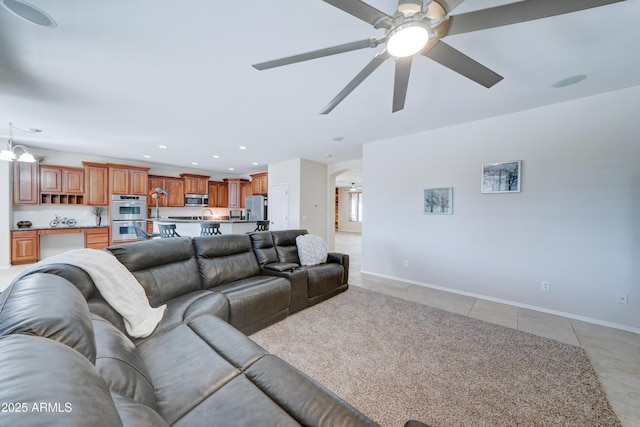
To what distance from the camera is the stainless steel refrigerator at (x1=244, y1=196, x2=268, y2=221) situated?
741 centimetres

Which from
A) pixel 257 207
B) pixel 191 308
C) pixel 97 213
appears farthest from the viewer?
pixel 257 207

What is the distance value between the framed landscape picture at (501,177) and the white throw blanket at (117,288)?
4.23 metres

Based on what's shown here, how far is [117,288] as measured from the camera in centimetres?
166

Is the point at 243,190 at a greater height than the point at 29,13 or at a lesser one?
lesser

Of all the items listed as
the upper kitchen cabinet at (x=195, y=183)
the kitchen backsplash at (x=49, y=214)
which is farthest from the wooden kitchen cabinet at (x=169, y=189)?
the kitchen backsplash at (x=49, y=214)

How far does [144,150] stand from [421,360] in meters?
6.62

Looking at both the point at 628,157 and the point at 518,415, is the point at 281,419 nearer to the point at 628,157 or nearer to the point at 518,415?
the point at 518,415

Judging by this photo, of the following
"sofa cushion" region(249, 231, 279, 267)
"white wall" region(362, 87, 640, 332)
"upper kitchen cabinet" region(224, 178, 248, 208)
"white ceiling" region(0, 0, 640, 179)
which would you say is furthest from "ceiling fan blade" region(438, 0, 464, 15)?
"upper kitchen cabinet" region(224, 178, 248, 208)

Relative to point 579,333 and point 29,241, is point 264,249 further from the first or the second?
point 29,241

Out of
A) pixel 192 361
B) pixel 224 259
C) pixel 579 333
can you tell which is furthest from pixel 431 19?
pixel 579 333

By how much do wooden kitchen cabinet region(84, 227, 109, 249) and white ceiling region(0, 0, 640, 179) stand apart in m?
2.66

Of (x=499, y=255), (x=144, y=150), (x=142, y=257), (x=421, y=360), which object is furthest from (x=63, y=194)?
(x=499, y=255)

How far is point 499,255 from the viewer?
11.0 feet

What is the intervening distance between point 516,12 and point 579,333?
3.20m
